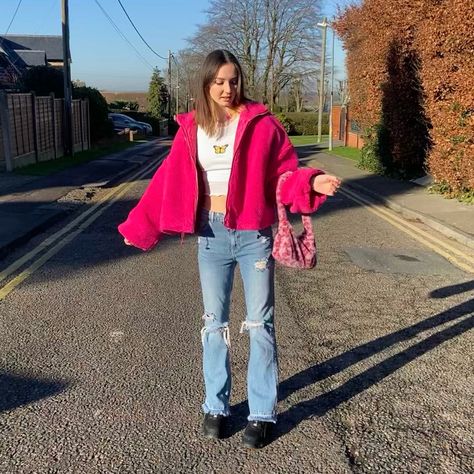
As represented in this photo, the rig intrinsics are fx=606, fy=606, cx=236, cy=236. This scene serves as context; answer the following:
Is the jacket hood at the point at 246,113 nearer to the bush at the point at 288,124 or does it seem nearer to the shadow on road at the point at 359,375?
the shadow on road at the point at 359,375

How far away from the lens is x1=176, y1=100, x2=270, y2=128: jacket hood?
2.89m

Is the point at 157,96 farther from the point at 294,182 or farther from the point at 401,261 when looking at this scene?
the point at 294,182

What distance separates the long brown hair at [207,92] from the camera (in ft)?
9.47

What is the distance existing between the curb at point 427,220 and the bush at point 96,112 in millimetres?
18954

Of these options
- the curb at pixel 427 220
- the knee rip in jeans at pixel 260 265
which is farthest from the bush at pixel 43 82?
the knee rip in jeans at pixel 260 265

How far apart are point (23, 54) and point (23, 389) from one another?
47.2 meters

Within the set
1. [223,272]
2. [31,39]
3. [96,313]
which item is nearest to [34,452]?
[223,272]

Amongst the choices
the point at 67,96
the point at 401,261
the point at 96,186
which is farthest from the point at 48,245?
the point at 67,96

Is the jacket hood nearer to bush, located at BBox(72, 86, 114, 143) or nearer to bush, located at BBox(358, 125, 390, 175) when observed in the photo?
bush, located at BBox(358, 125, 390, 175)

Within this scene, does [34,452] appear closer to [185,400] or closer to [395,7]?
[185,400]

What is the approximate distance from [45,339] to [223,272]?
2.09m

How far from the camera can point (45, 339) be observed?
14.9ft

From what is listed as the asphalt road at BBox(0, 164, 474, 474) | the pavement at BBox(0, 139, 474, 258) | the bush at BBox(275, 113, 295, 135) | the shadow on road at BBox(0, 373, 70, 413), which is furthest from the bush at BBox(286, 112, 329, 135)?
the shadow on road at BBox(0, 373, 70, 413)

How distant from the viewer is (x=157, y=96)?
6278 cm
